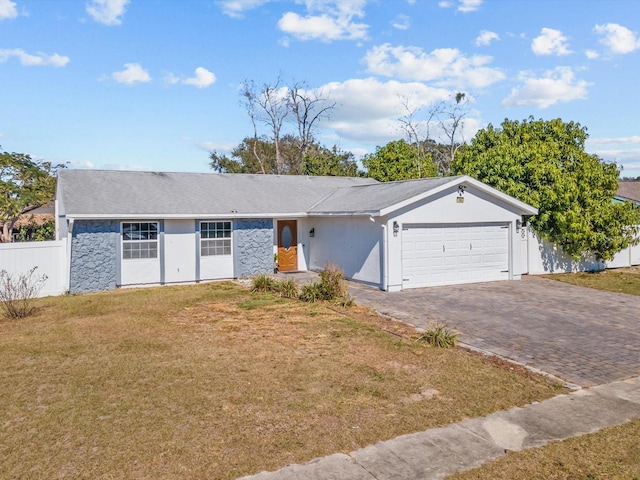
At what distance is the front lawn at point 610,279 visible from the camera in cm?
1530

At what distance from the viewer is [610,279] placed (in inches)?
677

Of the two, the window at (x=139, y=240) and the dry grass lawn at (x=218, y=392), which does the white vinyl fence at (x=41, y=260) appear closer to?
the window at (x=139, y=240)

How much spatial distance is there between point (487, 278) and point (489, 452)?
12.1 meters

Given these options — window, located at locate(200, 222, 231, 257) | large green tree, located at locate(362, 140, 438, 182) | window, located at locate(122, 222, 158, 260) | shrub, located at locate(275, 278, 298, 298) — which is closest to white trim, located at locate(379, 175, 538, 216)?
shrub, located at locate(275, 278, 298, 298)

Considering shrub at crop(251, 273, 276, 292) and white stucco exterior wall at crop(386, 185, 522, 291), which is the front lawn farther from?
shrub at crop(251, 273, 276, 292)

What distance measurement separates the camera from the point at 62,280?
1490cm

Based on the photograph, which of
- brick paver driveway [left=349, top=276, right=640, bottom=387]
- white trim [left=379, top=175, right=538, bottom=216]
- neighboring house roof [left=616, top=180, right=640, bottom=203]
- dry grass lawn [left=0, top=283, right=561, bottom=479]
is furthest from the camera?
neighboring house roof [left=616, top=180, right=640, bottom=203]

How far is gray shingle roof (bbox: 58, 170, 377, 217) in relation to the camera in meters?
15.4

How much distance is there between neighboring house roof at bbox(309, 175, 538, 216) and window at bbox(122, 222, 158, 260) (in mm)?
5941

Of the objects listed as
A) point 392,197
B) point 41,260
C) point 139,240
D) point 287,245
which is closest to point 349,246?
point 392,197

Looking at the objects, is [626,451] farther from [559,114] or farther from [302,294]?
[559,114]

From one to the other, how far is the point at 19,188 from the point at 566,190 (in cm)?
2696

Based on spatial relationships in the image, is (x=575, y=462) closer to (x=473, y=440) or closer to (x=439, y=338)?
(x=473, y=440)

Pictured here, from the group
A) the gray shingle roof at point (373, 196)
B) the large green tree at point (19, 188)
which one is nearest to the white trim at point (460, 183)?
the gray shingle roof at point (373, 196)
